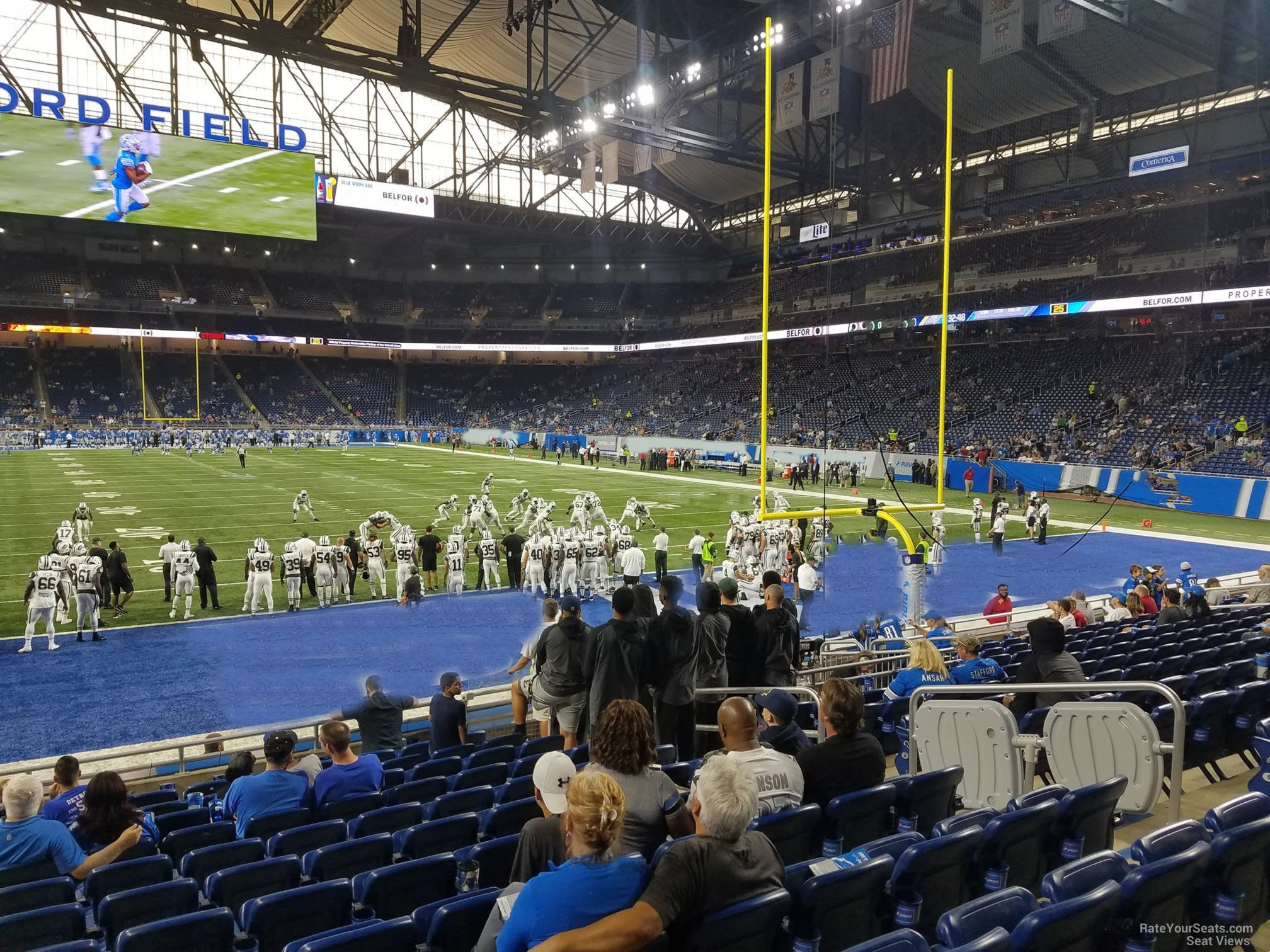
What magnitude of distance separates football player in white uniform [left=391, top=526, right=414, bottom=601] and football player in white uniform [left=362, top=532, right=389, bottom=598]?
370 mm

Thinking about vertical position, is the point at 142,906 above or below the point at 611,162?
below

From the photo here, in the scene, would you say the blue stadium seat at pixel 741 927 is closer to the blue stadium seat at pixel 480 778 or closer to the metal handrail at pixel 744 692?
the blue stadium seat at pixel 480 778

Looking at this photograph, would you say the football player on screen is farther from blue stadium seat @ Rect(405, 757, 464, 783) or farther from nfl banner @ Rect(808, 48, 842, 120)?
blue stadium seat @ Rect(405, 757, 464, 783)

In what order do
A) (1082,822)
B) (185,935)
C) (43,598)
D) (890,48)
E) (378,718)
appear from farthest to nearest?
(890,48) < (43,598) < (378,718) < (1082,822) < (185,935)

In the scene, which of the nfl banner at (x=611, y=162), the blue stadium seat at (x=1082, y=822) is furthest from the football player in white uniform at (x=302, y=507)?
the blue stadium seat at (x=1082, y=822)

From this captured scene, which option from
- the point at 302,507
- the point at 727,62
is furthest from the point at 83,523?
the point at 727,62

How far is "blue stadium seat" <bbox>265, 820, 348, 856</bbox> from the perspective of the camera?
4.30 metres

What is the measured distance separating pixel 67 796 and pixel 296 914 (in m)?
2.56

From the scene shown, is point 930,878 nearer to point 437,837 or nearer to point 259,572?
point 437,837

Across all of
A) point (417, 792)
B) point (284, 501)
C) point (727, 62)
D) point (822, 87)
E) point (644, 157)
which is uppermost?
point (727, 62)

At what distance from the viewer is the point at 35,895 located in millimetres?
3732

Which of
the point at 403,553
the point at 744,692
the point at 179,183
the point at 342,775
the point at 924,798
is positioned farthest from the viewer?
the point at 179,183

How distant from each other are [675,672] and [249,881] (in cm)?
309

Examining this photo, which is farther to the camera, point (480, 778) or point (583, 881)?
point (480, 778)
